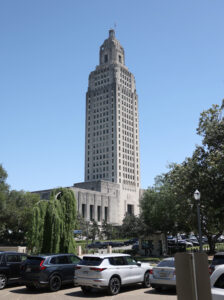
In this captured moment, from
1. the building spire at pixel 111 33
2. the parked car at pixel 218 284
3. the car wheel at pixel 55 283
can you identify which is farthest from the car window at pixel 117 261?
the building spire at pixel 111 33

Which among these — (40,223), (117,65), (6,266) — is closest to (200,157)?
(40,223)

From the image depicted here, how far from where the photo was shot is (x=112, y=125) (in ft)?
426

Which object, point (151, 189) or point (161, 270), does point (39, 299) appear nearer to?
point (161, 270)

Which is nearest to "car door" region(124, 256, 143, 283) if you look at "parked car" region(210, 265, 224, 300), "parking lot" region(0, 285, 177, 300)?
"parking lot" region(0, 285, 177, 300)

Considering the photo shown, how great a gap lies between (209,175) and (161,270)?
13268mm

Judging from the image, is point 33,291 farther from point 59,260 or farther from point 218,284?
point 218,284

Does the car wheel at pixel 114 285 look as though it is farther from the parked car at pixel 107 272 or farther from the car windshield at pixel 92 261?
the car windshield at pixel 92 261

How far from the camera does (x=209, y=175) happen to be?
2477cm

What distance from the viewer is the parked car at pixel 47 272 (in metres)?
13.8

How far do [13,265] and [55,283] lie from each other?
2.98 meters

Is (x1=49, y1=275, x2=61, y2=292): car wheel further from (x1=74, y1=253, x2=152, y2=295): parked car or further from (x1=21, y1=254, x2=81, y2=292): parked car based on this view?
(x1=74, y1=253, x2=152, y2=295): parked car

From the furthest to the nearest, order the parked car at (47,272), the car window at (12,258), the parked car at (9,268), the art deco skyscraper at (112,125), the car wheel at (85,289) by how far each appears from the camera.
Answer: the art deco skyscraper at (112,125) < the car window at (12,258) < the parked car at (9,268) < the parked car at (47,272) < the car wheel at (85,289)

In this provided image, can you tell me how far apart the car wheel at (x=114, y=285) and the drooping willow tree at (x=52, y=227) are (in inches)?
354

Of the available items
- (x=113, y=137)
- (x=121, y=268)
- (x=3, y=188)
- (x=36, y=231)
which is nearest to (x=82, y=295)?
(x=121, y=268)
